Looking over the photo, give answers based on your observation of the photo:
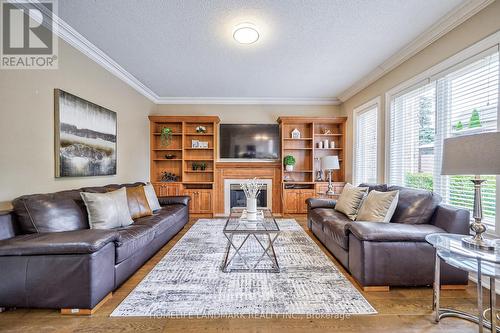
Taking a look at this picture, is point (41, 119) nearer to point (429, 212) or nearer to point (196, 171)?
point (196, 171)

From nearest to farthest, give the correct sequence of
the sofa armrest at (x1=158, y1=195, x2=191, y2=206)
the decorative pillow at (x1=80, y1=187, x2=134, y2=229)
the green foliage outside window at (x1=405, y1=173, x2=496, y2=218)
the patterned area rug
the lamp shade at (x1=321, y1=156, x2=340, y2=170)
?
the patterned area rug
the green foliage outside window at (x1=405, y1=173, x2=496, y2=218)
the decorative pillow at (x1=80, y1=187, x2=134, y2=229)
the sofa armrest at (x1=158, y1=195, x2=191, y2=206)
the lamp shade at (x1=321, y1=156, x2=340, y2=170)

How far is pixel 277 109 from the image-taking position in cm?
563

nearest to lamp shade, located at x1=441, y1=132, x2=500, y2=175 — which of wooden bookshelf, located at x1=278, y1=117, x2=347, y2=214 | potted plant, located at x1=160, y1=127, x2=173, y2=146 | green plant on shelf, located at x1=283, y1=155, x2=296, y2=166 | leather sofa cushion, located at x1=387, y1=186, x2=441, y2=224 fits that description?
leather sofa cushion, located at x1=387, y1=186, x2=441, y2=224

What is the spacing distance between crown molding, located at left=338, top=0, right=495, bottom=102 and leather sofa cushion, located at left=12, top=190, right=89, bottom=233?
446 centimetres

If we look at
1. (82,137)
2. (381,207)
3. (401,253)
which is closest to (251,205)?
(381,207)

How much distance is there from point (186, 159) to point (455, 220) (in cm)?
473

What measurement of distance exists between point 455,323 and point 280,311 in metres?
1.31

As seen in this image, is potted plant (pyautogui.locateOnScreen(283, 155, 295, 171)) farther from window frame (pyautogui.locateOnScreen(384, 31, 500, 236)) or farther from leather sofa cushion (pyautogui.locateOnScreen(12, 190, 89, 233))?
leather sofa cushion (pyautogui.locateOnScreen(12, 190, 89, 233))

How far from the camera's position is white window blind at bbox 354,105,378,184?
423cm

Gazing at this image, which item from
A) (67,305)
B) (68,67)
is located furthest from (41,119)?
(67,305)

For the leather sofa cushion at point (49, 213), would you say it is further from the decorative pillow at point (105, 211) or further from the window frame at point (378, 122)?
the window frame at point (378, 122)

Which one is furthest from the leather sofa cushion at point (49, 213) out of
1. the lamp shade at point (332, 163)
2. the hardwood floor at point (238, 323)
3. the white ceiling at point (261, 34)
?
the lamp shade at point (332, 163)

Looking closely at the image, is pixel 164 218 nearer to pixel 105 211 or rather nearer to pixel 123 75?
pixel 105 211

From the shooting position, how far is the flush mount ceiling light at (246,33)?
8.62 feet
